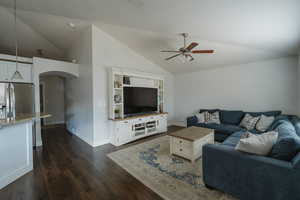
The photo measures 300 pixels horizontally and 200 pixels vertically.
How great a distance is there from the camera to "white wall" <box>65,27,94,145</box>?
370 cm

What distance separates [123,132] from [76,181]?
5.57 feet

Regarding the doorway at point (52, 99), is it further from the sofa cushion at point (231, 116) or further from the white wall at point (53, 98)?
the sofa cushion at point (231, 116)

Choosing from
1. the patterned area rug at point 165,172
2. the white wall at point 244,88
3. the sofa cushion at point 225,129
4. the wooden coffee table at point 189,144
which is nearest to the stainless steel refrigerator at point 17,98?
the patterned area rug at point 165,172

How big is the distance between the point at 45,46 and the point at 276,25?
279 inches

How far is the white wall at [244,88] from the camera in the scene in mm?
3580

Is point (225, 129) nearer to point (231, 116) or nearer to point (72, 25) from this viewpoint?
point (231, 116)

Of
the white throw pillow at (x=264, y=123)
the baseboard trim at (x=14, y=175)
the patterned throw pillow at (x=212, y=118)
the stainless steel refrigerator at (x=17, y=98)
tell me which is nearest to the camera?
the baseboard trim at (x=14, y=175)

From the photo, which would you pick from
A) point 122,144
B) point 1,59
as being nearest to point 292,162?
point 122,144

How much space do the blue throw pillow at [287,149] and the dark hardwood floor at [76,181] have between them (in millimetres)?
1564

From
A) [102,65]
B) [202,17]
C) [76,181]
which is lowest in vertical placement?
[76,181]

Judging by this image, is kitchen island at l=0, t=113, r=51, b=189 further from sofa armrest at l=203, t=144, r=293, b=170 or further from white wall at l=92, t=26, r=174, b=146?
sofa armrest at l=203, t=144, r=293, b=170

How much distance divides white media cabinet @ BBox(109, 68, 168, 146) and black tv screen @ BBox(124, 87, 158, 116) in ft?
0.50

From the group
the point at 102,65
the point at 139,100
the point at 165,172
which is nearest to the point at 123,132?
the point at 139,100

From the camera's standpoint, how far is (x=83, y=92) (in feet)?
13.3
